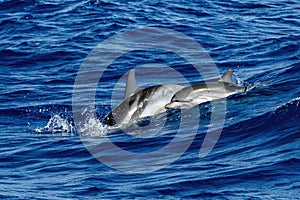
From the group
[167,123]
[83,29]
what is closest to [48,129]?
[167,123]

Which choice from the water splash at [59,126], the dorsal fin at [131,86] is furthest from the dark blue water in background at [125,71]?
the dorsal fin at [131,86]

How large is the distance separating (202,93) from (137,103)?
1488 millimetres

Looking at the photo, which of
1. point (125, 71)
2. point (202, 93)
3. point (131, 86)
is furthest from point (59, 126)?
point (125, 71)

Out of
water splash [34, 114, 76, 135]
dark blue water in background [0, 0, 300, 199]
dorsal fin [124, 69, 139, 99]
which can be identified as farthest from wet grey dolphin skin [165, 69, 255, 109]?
water splash [34, 114, 76, 135]

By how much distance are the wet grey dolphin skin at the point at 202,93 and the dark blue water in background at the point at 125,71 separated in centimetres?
39

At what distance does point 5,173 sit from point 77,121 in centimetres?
408

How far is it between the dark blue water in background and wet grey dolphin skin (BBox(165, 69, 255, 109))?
388 mm

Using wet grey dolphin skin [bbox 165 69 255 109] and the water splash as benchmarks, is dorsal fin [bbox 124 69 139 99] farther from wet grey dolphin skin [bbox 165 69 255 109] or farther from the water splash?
the water splash

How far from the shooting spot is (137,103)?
1805cm

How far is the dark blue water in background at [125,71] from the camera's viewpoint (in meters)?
13.8

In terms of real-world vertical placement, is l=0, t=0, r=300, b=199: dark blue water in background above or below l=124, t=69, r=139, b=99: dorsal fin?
below

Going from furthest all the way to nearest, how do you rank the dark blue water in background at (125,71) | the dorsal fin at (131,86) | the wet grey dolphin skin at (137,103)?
the dorsal fin at (131,86) < the wet grey dolphin skin at (137,103) < the dark blue water in background at (125,71)

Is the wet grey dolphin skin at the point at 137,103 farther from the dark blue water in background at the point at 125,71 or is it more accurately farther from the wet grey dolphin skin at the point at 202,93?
the dark blue water in background at the point at 125,71

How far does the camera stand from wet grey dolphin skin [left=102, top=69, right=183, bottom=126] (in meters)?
17.9
